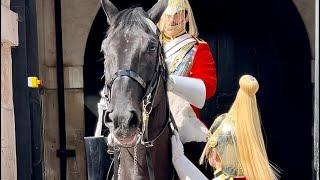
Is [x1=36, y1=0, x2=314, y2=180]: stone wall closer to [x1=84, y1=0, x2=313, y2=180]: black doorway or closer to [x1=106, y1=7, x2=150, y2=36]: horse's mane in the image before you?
[x1=84, y1=0, x2=313, y2=180]: black doorway

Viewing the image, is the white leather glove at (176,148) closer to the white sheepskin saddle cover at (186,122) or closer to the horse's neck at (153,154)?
the horse's neck at (153,154)

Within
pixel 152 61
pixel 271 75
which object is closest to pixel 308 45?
pixel 271 75

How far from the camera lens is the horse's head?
3906mm

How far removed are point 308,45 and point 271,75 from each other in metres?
0.45

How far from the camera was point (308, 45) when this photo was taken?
750 cm

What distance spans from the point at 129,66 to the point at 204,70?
1.04m

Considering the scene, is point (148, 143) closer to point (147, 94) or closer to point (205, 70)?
point (147, 94)

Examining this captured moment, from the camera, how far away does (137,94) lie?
13.0 feet

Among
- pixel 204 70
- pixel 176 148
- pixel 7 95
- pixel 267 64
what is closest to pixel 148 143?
pixel 176 148

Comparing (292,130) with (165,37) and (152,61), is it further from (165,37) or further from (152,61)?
(152,61)

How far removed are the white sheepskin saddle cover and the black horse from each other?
0.35 meters

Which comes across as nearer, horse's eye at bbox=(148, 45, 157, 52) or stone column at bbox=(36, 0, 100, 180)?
horse's eye at bbox=(148, 45, 157, 52)

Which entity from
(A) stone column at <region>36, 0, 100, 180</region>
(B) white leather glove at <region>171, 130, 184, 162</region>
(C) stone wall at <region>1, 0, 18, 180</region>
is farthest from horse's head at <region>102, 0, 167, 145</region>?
(A) stone column at <region>36, 0, 100, 180</region>

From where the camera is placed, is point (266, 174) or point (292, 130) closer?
point (266, 174)
